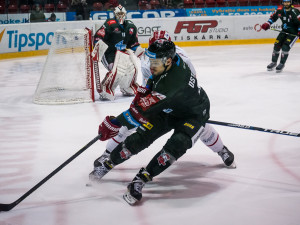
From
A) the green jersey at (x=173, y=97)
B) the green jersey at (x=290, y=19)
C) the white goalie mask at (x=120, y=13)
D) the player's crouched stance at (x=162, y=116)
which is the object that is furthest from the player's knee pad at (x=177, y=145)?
the green jersey at (x=290, y=19)

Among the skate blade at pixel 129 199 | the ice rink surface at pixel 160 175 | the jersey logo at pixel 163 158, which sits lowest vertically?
the ice rink surface at pixel 160 175

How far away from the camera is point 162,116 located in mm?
2986

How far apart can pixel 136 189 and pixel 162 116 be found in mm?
524

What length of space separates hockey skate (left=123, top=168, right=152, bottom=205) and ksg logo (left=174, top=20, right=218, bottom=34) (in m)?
9.89

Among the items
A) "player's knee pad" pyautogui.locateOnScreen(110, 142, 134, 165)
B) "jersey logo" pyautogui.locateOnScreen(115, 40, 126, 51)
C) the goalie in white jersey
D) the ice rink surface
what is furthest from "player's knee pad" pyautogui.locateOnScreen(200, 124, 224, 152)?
"jersey logo" pyautogui.locateOnScreen(115, 40, 126, 51)

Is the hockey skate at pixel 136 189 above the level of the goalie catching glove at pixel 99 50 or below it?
below

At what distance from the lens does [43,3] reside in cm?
1251

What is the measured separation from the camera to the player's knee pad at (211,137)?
3.21m

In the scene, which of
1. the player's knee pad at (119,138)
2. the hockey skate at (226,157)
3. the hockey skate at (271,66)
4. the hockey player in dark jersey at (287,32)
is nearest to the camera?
the player's knee pad at (119,138)

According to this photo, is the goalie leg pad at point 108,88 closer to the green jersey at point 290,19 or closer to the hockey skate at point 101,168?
the hockey skate at point 101,168

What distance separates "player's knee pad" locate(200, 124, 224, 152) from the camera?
3207 millimetres

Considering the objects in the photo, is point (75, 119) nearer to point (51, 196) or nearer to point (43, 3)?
point (51, 196)

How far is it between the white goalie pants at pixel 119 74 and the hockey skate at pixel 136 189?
130 inches

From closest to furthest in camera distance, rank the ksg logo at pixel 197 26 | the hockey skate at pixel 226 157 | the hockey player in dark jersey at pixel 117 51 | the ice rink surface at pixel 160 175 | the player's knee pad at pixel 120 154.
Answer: the ice rink surface at pixel 160 175 → the player's knee pad at pixel 120 154 → the hockey skate at pixel 226 157 → the hockey player in dark jersey at pixel 117 51 → the ksg logo at pixel 197 26
